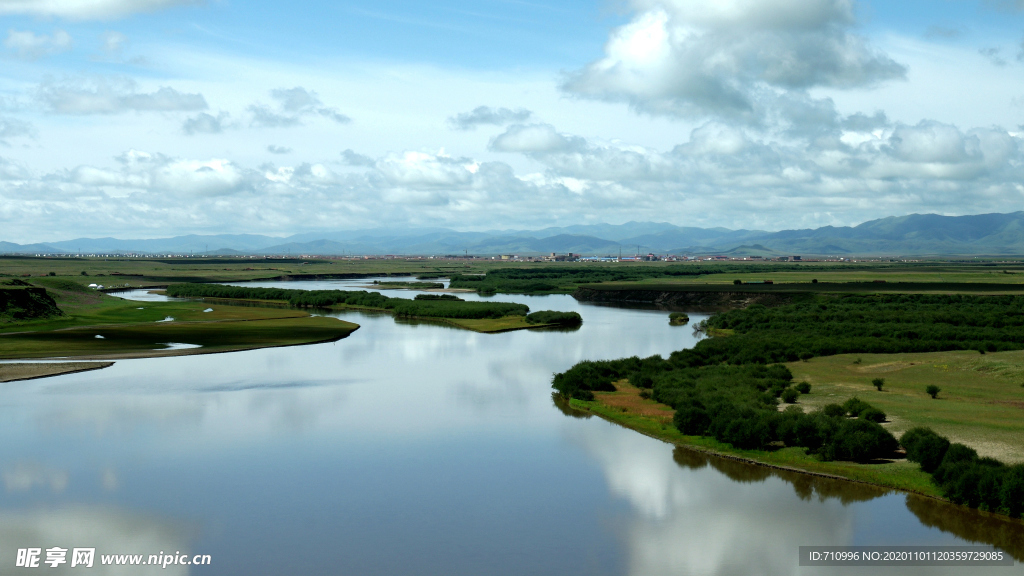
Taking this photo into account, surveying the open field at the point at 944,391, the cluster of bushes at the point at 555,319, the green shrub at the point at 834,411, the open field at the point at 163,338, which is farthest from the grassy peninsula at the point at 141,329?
the green shrub at the point at 834,411

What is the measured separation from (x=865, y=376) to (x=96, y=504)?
36.4 m

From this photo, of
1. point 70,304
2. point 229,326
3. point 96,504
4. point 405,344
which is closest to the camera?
point 96,504

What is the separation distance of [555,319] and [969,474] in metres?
58.1

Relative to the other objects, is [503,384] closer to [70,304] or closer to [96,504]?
[96,504]

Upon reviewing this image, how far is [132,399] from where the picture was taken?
124 ft

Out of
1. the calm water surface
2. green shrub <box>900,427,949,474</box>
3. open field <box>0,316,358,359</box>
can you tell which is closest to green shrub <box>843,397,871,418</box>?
green shrub <box>900,427,949,474</box>

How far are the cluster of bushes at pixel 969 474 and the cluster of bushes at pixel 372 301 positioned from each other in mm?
59291

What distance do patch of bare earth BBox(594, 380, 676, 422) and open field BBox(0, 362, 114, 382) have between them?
29.4 metres

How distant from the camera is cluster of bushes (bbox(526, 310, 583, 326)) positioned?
80188mm

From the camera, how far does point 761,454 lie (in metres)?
28.8

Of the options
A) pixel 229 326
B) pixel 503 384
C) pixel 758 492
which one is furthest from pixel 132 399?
pixel 229 326

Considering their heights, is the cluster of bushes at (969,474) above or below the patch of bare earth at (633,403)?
above

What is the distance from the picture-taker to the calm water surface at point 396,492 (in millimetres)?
20234

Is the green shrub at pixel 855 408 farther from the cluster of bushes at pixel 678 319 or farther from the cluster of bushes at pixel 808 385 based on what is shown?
the cluster of bushes at pixel 678 319
